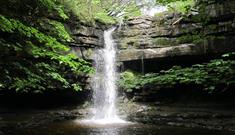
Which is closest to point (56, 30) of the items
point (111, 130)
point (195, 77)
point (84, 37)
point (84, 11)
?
point (111, 130)

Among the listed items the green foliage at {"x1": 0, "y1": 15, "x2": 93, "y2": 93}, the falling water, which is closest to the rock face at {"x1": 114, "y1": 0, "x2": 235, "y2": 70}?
the falling water

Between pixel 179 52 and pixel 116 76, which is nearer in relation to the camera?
pixel 179 52

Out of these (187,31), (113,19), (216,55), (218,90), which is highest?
(113,19)

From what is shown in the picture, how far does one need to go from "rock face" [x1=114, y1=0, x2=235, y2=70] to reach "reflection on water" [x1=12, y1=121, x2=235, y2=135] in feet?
11.6

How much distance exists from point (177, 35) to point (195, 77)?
4208 mm

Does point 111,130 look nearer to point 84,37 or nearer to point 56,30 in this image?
point 56,30

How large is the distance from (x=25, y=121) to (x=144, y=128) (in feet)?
17.1

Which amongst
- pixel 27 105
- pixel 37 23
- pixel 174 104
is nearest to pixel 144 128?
pixel 174 104

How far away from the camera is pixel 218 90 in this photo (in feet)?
47.9

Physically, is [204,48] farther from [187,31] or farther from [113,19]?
[113,19]

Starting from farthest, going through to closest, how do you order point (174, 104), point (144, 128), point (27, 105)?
point (27, 105)
point (174, 104)
point (144, 128)

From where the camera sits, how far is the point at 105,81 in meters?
16.2

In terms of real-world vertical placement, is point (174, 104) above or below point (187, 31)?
below

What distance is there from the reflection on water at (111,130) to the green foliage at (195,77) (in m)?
1.69
